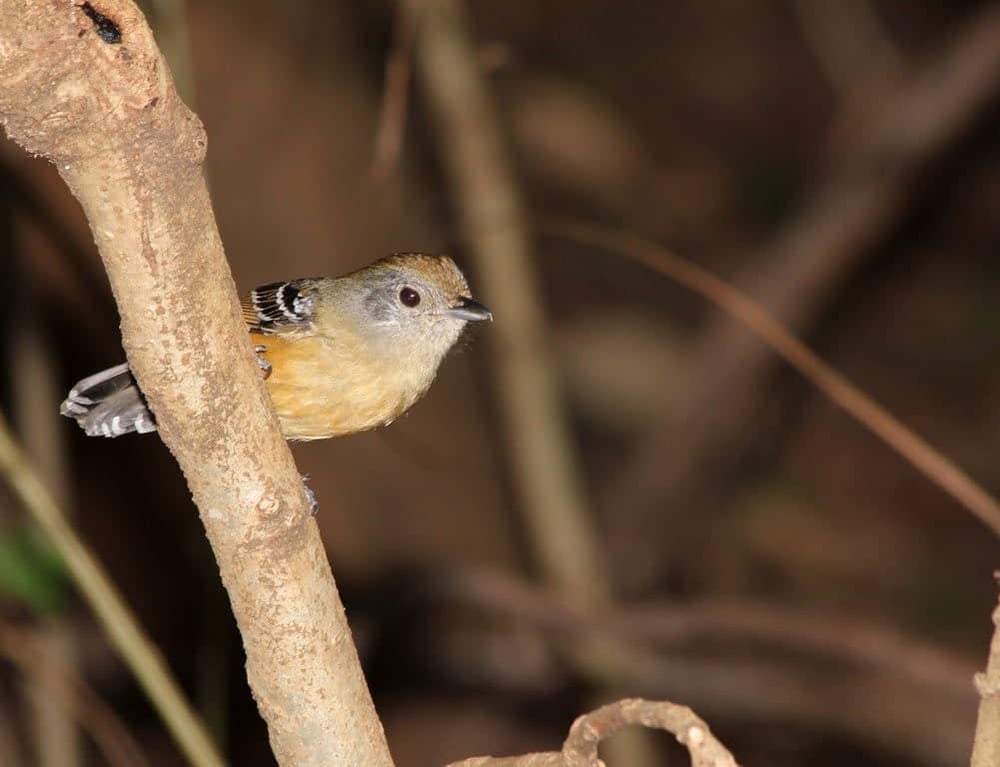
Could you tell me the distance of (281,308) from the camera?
13.0ft

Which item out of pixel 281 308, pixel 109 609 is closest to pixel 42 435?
pixel 281 308

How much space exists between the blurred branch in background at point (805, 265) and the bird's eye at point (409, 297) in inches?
134

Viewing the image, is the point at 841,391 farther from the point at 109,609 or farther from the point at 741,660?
the point at 741,660

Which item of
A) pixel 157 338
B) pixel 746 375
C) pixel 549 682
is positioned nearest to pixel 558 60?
pixel 746 375

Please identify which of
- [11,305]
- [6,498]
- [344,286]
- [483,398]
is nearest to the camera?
[344,286]

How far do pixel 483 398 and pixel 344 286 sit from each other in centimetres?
423

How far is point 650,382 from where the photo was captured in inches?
401

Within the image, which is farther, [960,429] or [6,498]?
[960,429]

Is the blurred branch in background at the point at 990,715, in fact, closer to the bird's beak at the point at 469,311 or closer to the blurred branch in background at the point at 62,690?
the bird's beak at the point at 469,311

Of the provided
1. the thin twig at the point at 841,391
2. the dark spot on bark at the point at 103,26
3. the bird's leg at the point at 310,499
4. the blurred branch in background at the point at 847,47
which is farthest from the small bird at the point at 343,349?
the blurred branch in background at the point at 847,47

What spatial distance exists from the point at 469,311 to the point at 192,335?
224cm

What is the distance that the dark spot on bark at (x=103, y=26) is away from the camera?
1.79m

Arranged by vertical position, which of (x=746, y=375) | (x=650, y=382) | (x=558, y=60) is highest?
(x=558, y=60)

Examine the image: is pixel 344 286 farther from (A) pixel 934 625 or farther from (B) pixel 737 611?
(A) pixel 934 625
